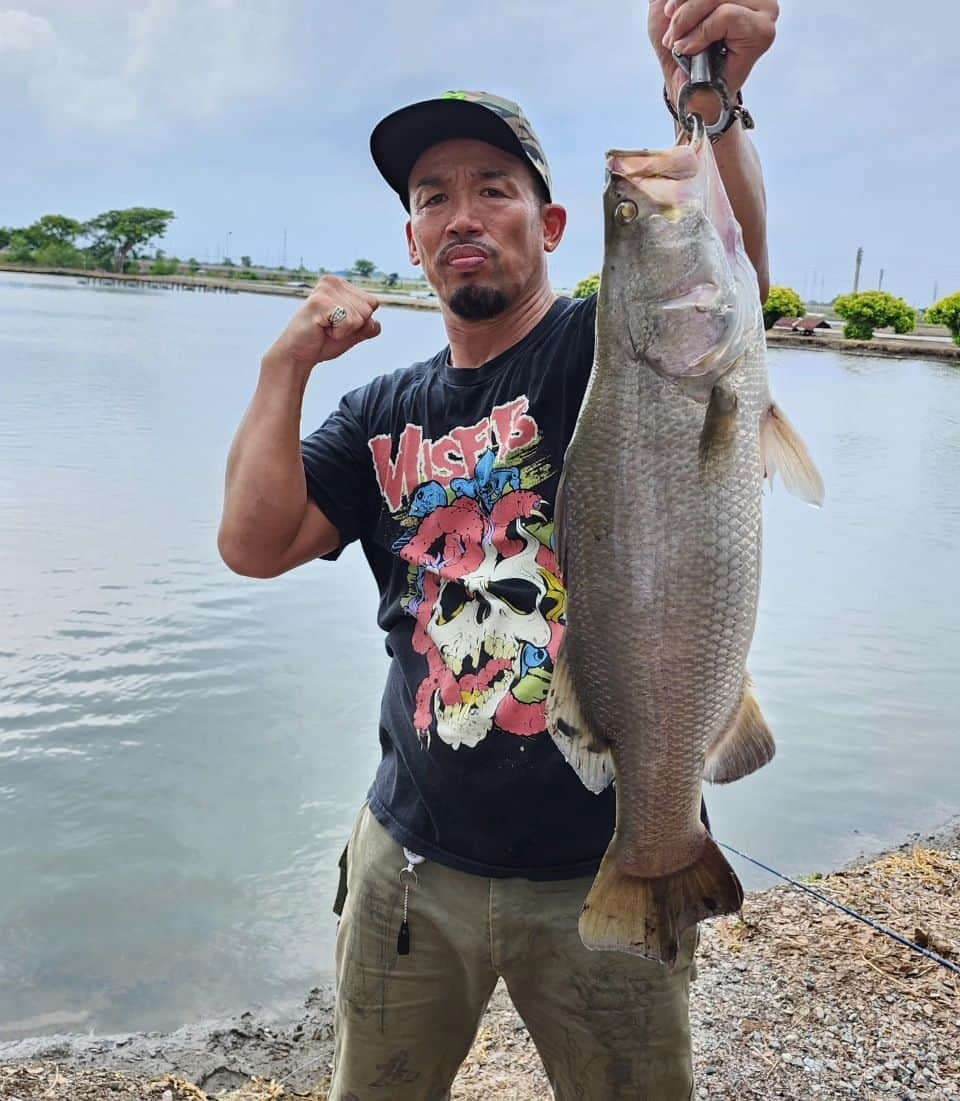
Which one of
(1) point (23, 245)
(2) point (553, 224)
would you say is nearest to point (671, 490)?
(2) point (553, 224)

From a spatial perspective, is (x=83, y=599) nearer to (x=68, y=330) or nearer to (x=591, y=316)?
(x=591, y=316)

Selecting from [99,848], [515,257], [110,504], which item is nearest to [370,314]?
[515,257]

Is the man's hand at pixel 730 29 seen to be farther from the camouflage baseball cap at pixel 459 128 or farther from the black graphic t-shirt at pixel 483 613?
the black graphic t-shirt at pixel 483 613

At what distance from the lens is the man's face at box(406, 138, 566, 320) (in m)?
2.09

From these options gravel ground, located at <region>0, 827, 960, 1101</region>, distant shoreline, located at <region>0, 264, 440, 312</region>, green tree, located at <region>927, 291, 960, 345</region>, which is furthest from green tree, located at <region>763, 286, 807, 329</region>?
distant shoreline, located at <region>0, 264, 440, 312</region>

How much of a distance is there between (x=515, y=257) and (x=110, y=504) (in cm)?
1008

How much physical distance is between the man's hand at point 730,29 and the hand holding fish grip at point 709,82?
1 centimetres

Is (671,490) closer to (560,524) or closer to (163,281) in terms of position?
(560,524)

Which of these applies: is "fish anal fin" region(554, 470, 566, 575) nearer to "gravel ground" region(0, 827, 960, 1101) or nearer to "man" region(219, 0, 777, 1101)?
"man" region(219, 0, 777, 1101)

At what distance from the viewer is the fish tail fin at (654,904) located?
5.79ft

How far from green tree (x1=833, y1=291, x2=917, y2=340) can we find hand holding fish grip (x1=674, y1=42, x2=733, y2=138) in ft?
161

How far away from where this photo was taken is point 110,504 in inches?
443

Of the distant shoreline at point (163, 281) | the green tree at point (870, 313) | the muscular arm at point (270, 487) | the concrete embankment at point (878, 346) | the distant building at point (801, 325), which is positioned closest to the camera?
the muscular arm at point (270, 487)

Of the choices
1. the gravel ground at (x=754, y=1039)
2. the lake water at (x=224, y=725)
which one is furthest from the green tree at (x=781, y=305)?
the gravel ground at (x=754, y=1039)
